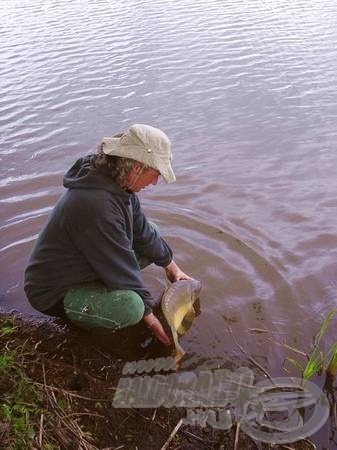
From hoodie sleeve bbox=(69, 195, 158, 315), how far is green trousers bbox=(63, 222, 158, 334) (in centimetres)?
7

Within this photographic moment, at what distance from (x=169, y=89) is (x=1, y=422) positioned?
725 centimetres

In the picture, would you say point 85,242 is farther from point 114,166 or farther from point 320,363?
point 320,363

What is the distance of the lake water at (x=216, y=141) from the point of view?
3967 millimetres

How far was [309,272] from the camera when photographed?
4211mm

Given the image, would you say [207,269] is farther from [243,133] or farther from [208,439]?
[243,133]

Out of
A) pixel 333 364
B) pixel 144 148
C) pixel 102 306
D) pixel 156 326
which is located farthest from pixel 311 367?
pixel 144 148

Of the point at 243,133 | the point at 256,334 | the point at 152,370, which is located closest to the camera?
the point at 152,370

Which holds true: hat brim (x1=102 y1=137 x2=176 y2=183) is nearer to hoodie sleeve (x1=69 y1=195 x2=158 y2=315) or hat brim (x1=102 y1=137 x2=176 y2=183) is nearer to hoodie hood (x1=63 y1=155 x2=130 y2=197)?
hoodie hood (x1=63 y1=155 x2=130 y2=197)

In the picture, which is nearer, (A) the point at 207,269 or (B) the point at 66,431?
(B) the point at 66,431

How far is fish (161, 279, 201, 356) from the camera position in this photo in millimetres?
3377

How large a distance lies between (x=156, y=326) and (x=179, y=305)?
0.29 m

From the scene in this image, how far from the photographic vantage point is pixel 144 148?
9.08ft

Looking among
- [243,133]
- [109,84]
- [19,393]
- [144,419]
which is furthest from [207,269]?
[109,84]

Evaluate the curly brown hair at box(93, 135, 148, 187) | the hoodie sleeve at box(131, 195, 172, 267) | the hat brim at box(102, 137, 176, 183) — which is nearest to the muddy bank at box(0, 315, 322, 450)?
the hoodie sleeve at box(131, 195, 172, 267)
